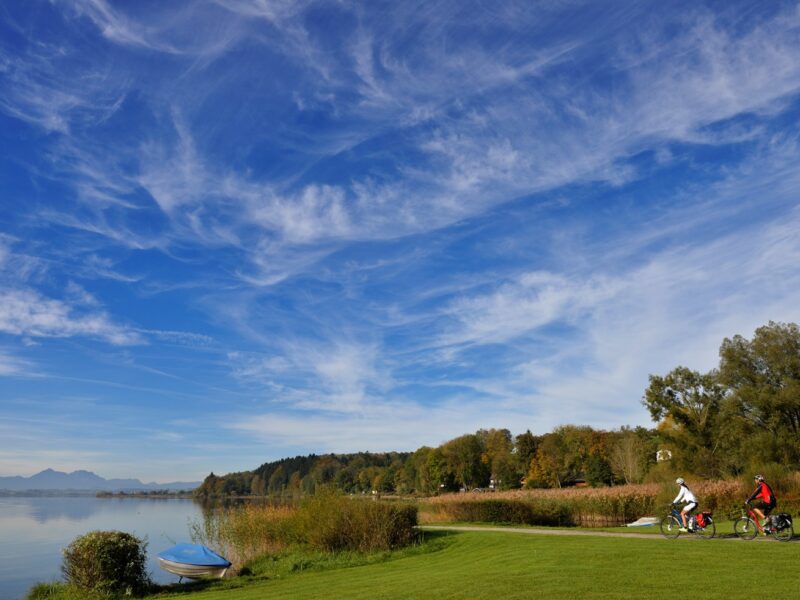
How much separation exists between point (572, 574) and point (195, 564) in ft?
43.8

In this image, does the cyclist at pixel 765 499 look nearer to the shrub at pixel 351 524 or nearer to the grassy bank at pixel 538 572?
the grassy bank at pixel 538 572

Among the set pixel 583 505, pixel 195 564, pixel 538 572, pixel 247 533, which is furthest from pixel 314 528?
pixel 583 505

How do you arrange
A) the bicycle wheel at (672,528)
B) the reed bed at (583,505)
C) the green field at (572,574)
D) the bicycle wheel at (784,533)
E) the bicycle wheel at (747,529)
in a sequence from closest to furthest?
the green field at (572,574) < the bicycle wheel at (784,533) < the bicycle wheel at (747,529) < the bicycle wheel at (672,528) < the reed bed at (583,505)

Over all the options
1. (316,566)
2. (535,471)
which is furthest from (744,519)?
(535,471)

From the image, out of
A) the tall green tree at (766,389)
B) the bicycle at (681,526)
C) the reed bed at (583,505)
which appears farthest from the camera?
the tall green tree at (766,389)

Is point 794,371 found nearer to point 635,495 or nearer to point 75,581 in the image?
point 635,495

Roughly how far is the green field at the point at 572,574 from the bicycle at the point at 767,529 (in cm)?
102

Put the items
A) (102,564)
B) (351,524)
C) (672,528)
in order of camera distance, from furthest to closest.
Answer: (351,524), (672,528), (102,564)

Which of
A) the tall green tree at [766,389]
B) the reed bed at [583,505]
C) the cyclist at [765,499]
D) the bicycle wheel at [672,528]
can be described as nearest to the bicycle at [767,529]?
the cyclist at [765,499]

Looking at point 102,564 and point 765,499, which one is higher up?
point 765,499

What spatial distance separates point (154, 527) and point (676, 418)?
131 feet

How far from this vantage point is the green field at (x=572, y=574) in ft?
32.3

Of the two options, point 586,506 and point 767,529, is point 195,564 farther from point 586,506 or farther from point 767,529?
point 586,506

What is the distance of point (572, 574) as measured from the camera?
446 inches
